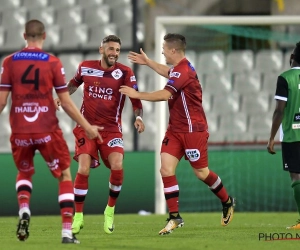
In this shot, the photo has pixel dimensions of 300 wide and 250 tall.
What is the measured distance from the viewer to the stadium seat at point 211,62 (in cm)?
1772

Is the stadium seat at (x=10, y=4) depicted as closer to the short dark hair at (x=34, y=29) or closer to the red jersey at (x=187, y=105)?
the red jersey at (x=187, y=105)

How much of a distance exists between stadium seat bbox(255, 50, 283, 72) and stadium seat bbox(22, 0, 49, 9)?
16.4ft

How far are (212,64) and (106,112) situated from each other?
7720 mm

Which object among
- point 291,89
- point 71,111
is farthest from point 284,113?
point 71,111

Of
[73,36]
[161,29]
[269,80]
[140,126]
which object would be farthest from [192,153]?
[73,36]

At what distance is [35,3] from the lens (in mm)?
20094

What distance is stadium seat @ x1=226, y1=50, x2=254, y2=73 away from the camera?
59.0ft

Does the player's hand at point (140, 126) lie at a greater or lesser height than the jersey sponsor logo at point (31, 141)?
lesser

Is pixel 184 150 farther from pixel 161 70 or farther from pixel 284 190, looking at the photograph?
pixel 284 190

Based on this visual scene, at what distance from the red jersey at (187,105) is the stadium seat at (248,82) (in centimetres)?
776

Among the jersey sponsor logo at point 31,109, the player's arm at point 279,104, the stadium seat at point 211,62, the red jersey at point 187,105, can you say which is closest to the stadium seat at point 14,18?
the stadium seat at point 211,62

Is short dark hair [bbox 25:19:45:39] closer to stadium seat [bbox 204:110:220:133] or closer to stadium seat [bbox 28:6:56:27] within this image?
stadium seat [bbox 204:110:220:133]

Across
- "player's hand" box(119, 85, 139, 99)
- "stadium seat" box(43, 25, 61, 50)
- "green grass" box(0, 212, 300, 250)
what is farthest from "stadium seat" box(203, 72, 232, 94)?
"player's hand" box(119, 85, 139, 99)

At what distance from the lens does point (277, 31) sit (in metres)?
18.9
